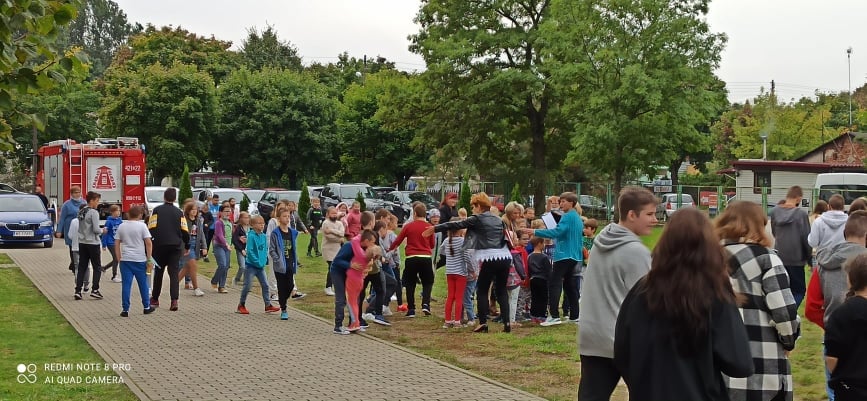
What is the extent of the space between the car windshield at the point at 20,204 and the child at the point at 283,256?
17206mm

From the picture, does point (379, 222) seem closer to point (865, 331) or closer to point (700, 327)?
point (865, 331)

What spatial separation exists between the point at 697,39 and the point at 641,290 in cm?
3896

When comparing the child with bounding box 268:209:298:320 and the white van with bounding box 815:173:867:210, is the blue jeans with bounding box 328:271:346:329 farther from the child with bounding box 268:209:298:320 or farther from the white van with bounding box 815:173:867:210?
the white van with bounding box 815:173:867:210

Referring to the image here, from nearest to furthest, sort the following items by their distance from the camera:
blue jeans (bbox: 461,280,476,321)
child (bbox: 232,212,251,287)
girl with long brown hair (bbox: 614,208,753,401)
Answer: girl with long brown hair (bbox: 614,208,753,401) < blue jeans (bbox: 461,280,476,321) < child (bbox: 232,212,251,287)

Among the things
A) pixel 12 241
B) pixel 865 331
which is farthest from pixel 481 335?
pixel 12 241

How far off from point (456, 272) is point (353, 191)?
3260 centimetres

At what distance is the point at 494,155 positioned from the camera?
47.2 m

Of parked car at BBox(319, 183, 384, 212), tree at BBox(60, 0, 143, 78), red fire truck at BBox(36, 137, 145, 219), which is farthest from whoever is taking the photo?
tree at BBox(60, 0, 143, 78)

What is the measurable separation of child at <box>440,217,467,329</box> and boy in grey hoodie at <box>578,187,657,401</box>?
23.1 ft

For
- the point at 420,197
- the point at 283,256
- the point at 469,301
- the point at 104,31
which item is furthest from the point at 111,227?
the point at 104,31

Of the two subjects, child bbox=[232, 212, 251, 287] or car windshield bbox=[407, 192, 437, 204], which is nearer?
child bbox=[232, 212, 251, 287]

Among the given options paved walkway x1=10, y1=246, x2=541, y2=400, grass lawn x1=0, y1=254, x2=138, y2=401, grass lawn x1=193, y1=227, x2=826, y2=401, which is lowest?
grass lawn x1=193, y1=227, x2=826, y2=401

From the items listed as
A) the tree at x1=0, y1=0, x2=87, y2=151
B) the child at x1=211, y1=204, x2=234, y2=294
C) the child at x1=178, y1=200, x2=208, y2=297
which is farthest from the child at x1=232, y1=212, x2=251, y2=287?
the tree at x1=0, y1=0, x2=87, y2=151

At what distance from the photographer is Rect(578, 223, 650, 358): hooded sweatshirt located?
18.9ft
